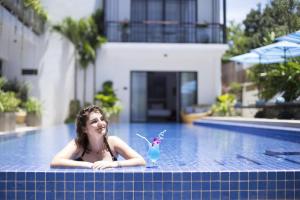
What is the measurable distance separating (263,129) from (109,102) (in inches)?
347

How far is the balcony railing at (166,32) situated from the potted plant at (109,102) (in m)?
2.19

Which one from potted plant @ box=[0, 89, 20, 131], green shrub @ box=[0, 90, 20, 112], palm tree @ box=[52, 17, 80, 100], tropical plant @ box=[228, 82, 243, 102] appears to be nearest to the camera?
A: potted plant @ box=[0, 89, 20, 131]

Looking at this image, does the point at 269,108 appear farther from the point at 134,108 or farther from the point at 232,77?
the point at 232,77

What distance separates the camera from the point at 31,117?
14.3m

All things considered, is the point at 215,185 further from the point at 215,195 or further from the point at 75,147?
the point at 75,147

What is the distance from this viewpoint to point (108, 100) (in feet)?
60.8

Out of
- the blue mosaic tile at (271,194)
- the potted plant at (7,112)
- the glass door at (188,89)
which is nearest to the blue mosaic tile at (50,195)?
the blue mosaic tile at (271,194)

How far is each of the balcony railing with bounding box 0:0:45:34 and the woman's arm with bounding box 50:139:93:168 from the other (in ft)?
30.4

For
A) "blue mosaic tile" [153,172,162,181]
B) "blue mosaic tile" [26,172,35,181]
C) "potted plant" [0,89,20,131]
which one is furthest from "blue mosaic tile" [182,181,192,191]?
"potted plant" [0,89,20,131]

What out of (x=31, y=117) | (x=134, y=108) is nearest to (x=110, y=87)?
(x=134, y=108)

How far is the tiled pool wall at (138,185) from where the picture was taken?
395 cm

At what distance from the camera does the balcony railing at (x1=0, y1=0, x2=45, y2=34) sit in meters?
13.4

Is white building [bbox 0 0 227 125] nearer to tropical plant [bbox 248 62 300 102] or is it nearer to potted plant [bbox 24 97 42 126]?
potted plant [bbox 24 97 42 126]

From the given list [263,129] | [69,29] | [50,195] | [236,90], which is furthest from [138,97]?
[50,195]
